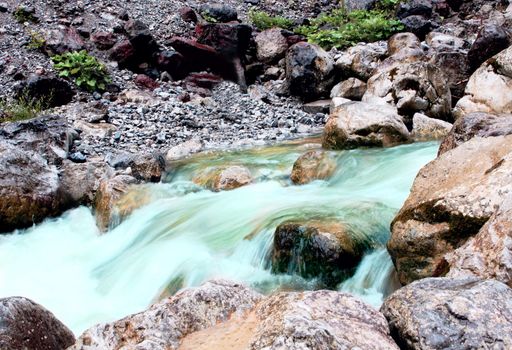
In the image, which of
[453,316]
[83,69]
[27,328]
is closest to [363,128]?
[453,316]

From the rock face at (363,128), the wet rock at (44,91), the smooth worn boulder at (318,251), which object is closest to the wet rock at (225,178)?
the rock face at (363,128)

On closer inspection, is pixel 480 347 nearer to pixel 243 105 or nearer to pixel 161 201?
pixel 161 201

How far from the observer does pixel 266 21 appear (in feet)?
56.0

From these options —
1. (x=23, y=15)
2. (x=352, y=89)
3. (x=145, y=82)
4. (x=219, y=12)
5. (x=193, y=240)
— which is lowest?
(x=193, y=240)

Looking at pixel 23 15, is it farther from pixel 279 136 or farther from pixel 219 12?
pixel 279 136

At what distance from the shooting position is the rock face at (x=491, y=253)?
2824 mm

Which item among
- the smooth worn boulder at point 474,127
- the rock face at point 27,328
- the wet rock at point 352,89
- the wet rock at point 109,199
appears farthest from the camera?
the wet rock at point 352,89

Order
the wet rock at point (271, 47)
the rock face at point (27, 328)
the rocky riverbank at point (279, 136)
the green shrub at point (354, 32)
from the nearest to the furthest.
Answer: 1. the rocky riverbank at point (279, 136)
2. the rock face at point (27, 328)
3. the wet rock at point (271, 47)
4. the green shrub at point (354, 32)

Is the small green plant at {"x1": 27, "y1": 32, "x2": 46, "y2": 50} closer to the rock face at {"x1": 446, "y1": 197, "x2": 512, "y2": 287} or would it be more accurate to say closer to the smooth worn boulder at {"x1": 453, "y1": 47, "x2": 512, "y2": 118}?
the smooth worn boulder at {"x1": 453, "y1": 47, "x2": 512, "y2": 118}

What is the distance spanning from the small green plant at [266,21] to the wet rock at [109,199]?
36.7ft

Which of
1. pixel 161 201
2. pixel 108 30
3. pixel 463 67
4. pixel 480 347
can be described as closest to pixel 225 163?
pixel 161 201

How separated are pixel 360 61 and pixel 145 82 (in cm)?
572

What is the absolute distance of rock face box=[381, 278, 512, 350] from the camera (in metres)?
2.07

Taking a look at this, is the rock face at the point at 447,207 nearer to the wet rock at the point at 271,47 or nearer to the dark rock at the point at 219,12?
the wet rock at the point at 271,47
